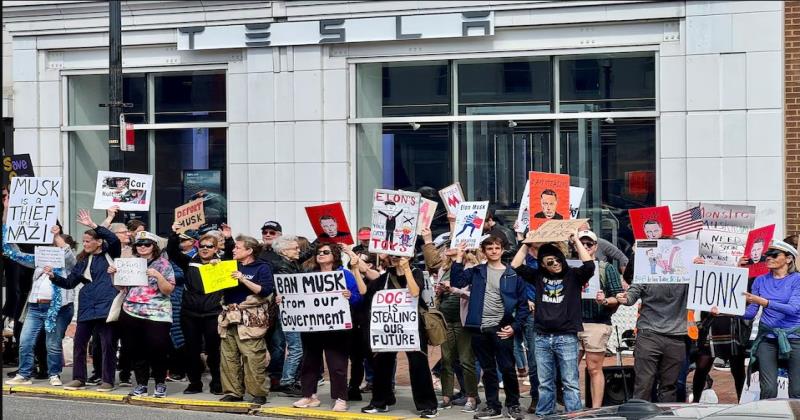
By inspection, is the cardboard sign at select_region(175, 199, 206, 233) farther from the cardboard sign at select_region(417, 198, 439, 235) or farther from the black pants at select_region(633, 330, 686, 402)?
the black pants at select_region(633, 330, 686, 402)

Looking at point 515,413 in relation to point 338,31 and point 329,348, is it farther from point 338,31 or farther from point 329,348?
point 338,31

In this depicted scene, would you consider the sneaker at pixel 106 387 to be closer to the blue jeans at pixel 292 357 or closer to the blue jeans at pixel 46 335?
the blue jeans at pixel 46 335

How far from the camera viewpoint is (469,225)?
38.8ft

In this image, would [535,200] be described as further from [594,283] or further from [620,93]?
[620,93]

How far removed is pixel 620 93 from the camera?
53.3 feet

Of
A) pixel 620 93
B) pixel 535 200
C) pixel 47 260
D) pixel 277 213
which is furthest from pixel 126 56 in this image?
pixel 535 200

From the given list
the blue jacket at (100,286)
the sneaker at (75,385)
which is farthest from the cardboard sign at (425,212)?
the sneaker at (75,385)

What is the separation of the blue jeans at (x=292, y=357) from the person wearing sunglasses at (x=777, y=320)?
15.9 ft

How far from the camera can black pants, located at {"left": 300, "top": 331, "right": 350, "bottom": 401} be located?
463 inches

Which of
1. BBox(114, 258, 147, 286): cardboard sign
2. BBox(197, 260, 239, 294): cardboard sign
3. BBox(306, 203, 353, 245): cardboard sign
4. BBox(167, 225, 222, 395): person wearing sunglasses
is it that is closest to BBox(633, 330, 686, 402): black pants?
BBox(306, 203, 353, 245): cardboard sign

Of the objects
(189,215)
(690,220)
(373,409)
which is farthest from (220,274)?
(690,220)

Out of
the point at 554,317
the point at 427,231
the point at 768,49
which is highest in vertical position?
the point at 768,49

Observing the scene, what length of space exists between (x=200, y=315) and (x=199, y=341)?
282 millimetres

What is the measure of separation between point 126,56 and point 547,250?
34.6 ft
